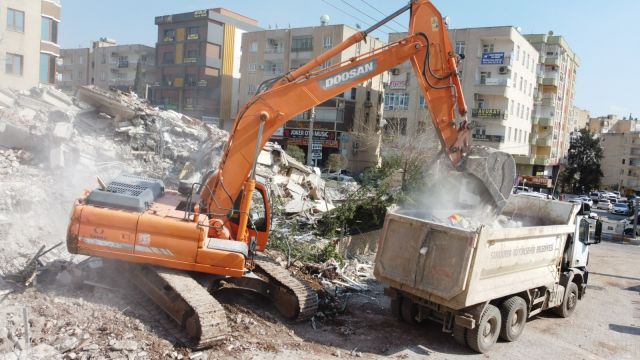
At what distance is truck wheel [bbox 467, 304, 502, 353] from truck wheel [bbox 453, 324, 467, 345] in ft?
0.21

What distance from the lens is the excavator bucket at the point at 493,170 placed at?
26.2 ft

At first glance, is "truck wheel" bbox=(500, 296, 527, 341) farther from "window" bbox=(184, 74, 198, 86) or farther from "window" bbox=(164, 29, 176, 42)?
"window" bbox=(164, 29, 176, 42)

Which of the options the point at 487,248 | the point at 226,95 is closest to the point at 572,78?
the point at 226,95

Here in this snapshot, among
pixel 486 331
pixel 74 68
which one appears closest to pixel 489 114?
pixel 486 331

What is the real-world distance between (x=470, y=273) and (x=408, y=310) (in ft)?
5.69

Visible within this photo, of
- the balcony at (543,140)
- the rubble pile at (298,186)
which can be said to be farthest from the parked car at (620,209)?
the rubble pile at (298,186)

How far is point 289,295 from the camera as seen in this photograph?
762 cm

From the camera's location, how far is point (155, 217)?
6.88m

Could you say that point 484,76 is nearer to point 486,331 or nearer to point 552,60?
point 552,60

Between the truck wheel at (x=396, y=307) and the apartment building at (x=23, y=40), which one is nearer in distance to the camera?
the truck wheel at (x=396, y=307)

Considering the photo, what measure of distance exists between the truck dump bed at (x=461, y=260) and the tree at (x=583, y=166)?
60.9 metres

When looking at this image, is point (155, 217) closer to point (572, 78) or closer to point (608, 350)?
point (608, 350)

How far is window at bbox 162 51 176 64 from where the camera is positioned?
6048 centimetres

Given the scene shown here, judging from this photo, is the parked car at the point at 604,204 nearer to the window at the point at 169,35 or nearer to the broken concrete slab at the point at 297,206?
the broken concrete slab at the point at 297,206
